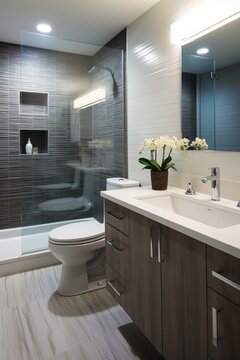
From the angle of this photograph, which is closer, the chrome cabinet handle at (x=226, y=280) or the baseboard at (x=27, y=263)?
the chrome cabinet handle at (x=226, y=280)

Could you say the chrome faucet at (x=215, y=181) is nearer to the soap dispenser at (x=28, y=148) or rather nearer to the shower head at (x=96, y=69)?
the shower head at (x=96, y=69)

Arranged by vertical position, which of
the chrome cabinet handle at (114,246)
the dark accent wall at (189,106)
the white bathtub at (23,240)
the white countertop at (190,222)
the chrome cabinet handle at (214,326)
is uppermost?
the dark accent wall at (189,106)

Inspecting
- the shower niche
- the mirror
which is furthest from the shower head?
the mirror

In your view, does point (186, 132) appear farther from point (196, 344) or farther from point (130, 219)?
point (196, 344)

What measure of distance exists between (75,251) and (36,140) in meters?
1.64

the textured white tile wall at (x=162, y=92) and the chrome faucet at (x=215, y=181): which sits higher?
the textured white tile wall at (x=162, y=92)

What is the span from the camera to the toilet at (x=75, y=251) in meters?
2.05

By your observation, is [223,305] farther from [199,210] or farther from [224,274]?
[199,210]

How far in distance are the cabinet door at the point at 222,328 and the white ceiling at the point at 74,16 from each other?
2.13 metres

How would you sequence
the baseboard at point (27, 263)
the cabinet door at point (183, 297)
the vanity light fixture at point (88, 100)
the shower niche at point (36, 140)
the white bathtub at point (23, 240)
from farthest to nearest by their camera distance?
the shower niche at point (36, 140)
the vanity light fixture at point (88, 100)
the white bathtub at point (23, 240)
the baseboard at point (27, 263)
the cabinet door at point (183, 297)

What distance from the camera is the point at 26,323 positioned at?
1.79 m

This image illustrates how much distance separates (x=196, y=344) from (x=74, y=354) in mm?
820

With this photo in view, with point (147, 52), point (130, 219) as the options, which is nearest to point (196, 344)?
point (130, 219)

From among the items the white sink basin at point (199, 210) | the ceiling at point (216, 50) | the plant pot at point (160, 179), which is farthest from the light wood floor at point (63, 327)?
the ceiling at point (216, 50)
